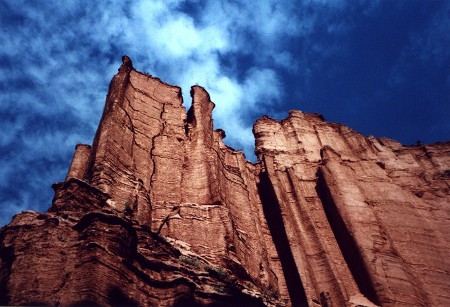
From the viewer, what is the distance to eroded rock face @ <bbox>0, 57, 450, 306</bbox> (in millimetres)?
10234

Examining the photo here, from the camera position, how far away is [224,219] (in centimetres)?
1608

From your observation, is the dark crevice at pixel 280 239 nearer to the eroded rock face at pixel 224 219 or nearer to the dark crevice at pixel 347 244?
the eroded rock face at pixel 224 219

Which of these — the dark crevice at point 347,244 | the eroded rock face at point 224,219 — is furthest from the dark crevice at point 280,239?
the dark crevice at point 347,244

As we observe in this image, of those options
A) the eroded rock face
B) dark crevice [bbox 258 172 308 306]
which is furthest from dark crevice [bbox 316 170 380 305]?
dark crevice [bbox 258 172 308 306]

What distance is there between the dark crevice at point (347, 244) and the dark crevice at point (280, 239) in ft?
7.72

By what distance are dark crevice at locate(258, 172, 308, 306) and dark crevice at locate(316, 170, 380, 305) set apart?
2.35 m

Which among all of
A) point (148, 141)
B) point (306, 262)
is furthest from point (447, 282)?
point (148, 141)

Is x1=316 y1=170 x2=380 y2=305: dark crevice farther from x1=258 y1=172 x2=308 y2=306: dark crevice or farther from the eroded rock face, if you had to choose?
x1=258 y1=172 x2=308 y2=306: dark crevice

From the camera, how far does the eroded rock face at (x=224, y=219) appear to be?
10.2 m

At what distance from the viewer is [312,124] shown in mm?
28656

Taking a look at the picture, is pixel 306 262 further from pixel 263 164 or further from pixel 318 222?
pixel 263 164

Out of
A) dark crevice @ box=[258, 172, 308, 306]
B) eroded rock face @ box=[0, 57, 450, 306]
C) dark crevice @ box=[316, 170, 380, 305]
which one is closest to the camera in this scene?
eroded rock face @ box=[0, 57, 450, 306]

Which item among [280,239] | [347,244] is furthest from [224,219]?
[347,244]

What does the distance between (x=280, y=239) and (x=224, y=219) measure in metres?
5.66
